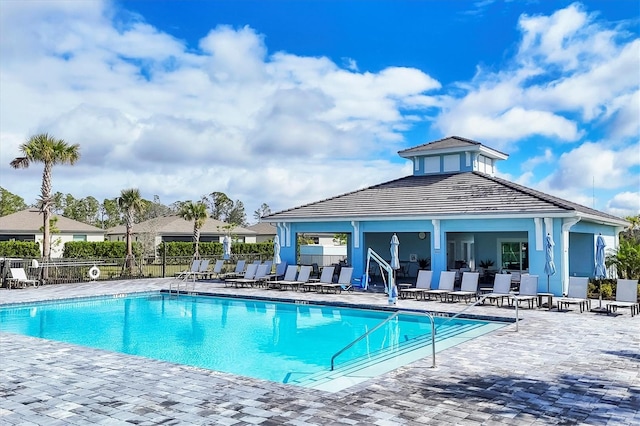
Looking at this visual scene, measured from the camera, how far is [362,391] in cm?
693

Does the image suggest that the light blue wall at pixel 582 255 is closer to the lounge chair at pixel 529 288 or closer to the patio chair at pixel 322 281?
the lounge chair at pixel 529 288

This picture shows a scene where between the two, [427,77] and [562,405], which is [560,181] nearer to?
[427,77]

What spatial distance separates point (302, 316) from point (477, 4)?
1193 centimetres

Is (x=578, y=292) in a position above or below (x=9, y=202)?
below

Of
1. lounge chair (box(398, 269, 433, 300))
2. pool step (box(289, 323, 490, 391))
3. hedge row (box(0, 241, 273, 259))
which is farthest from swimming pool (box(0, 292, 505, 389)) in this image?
hedge row (box(0, 241, 273, 259))

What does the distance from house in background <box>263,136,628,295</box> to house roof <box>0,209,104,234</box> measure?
28.2 meters

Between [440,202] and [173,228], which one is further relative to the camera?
[173,228]

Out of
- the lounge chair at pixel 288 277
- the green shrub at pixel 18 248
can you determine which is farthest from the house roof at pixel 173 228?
the lounge chair at pixel 288 277

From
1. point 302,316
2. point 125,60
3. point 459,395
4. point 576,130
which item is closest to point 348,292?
point 302,316

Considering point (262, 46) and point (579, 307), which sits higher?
point (262, 46)

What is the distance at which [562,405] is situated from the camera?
20.5ft

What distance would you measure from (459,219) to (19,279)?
18.7m

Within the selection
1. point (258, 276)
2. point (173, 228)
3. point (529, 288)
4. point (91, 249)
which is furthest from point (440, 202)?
point (173, 228)

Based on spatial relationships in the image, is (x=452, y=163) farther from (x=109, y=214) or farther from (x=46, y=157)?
(x=109, y=214)
